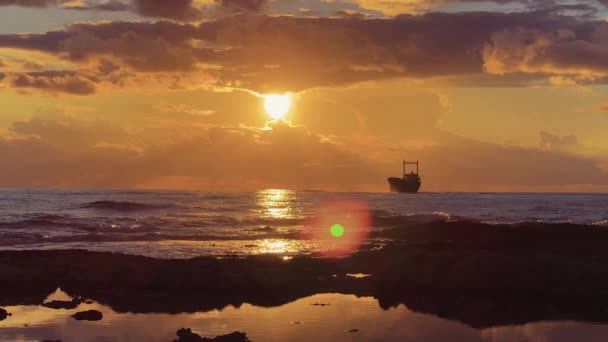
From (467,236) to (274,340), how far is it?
27.7 metres

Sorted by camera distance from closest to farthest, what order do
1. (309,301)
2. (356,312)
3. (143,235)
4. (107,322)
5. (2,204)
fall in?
(107,322) < (356,312) < (309,301) < (143,235) < (2,204)

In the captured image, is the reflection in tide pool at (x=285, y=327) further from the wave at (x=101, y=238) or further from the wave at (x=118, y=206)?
the wave at (x=118, y=206)

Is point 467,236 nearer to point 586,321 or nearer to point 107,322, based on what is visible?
point 586,321

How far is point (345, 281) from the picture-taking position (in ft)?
98.7

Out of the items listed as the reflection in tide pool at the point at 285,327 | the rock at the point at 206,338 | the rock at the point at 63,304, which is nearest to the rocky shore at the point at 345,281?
the rock at the point at 63,304

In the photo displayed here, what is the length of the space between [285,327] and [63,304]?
8756 mm

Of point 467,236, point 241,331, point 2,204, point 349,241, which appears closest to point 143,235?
point 349,241

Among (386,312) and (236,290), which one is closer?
(386,312)

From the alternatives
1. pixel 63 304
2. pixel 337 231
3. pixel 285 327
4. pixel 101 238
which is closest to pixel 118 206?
pixel 337 231

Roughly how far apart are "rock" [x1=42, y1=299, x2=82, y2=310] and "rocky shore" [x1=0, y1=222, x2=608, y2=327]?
30.2 inches

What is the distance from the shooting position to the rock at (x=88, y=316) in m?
22.3

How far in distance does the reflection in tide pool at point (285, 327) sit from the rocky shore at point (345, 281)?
1.33 m

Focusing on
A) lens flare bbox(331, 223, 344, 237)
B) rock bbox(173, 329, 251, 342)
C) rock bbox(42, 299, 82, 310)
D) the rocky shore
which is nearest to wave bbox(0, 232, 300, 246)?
lens flare bbox(331, 223, 344, 237)

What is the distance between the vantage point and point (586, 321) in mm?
22906
